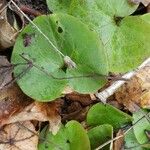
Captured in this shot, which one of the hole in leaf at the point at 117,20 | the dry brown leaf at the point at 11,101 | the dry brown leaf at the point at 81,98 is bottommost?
the dry brown leaf at the point at 81,98

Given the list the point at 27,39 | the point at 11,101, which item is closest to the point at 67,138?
the point at 11,101

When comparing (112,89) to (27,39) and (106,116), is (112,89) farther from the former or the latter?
(27,39)

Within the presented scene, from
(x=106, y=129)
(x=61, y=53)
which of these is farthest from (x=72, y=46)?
(x=106, y=129)

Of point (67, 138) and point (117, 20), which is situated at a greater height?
point (117, 20)

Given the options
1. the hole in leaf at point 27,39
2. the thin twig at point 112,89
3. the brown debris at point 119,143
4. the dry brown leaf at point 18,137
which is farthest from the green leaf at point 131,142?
the hole in leaf at point 27,39

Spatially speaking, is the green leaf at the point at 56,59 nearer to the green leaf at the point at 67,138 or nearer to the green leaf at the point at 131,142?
the green leaf at the point at 67,138

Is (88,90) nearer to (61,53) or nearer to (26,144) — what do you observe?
(61,53)

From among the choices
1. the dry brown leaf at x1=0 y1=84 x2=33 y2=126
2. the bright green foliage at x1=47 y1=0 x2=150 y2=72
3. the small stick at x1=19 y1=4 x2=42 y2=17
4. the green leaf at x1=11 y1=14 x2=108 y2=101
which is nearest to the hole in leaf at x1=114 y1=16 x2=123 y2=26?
the bright green foliage at x1=47 y1=0 x2=150 y2=72
